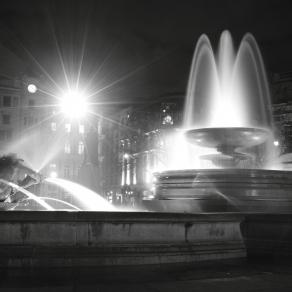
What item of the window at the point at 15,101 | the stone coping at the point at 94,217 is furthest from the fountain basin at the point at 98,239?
the window at the point at 15,101

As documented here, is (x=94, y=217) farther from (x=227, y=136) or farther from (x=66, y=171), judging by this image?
(x=66, y=171)

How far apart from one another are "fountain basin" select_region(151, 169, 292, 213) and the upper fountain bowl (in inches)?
58.9

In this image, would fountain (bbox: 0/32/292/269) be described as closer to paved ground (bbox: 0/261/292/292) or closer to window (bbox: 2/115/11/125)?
paved ground (bbox: 0/261/292/292)

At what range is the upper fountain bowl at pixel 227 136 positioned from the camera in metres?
11.2

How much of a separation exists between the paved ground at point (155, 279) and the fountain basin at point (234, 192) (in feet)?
10.4

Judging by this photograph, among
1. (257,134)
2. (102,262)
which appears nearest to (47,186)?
(257,134)

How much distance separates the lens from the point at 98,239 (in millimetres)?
6285

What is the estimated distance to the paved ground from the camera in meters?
5.00

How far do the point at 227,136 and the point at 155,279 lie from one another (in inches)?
252

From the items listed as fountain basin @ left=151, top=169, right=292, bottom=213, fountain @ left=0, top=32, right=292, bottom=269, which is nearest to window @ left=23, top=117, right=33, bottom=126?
fountain @ left=0, top=32, right=292, bottom=269

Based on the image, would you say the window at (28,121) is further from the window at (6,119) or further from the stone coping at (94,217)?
the stone coping at (94,217)

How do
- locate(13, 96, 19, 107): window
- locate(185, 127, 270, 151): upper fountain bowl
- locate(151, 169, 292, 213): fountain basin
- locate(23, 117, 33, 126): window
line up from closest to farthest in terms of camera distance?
locate(151, 169, 292, 213): fountain basin
locate(185, 127, 270, 151): upper fountain bowl
locate(13, 96, 19, 107): window
locate(23, 117, 33, 126): window

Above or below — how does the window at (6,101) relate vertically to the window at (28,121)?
above

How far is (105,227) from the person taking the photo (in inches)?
249
